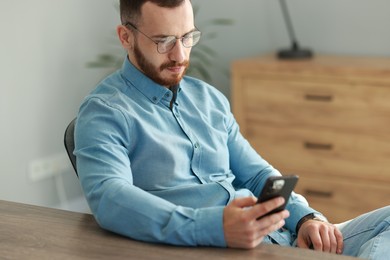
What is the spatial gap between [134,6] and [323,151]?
2.00 m

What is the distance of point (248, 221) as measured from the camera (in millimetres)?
1634

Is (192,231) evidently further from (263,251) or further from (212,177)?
(212,177)

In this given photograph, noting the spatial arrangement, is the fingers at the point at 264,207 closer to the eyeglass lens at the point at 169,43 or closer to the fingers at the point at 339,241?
the fingers at the point at 339,241

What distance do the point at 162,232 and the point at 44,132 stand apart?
7.99 feet

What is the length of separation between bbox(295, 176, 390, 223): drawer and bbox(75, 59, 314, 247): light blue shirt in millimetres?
1634

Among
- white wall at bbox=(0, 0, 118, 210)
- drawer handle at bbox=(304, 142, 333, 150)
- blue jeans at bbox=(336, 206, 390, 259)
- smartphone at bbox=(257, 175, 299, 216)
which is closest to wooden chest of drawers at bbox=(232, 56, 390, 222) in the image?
drawer handle at bbox=(304, 142, 333, 150)

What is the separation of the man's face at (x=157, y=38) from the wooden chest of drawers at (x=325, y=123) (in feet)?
5.87

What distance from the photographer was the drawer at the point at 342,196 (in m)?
3.74

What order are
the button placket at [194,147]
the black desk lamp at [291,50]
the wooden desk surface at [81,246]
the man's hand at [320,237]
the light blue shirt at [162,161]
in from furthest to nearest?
the black desk lamp at [291,50], the button placket at [194,147], the man's hand at [320,237], the light blue shirt at [162,161], the wooden desk surface at [81,246]

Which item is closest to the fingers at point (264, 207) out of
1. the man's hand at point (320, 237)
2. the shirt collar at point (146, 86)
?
the man's hand at point (320, 237)

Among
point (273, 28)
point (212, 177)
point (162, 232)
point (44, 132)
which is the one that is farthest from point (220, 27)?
point (162, 232)

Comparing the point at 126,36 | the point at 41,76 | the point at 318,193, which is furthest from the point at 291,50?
the point at 126,36

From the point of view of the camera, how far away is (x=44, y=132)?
13.1ft

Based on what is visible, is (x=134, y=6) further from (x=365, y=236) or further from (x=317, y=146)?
(x=317, y=146)
